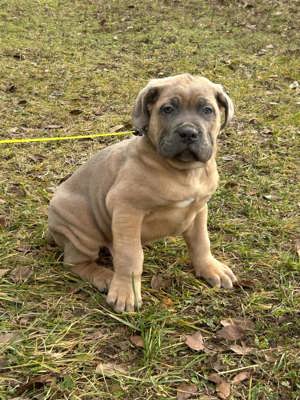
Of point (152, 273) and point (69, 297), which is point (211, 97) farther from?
point (69, 297)

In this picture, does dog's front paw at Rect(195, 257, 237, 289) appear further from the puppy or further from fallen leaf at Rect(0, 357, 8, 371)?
fallen leaf at Rect(0, 357, 8, 371)

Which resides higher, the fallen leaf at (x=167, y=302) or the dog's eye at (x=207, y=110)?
the dog's eye at (x=207, y=110)

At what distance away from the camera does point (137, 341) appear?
3430 millimetres

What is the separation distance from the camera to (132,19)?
12320 millimetres

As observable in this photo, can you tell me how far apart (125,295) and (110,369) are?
1.86ft

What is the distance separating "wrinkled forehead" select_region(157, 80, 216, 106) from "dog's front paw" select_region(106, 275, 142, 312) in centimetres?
117

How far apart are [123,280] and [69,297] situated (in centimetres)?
45

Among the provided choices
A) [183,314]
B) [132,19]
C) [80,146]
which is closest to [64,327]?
[183,314]

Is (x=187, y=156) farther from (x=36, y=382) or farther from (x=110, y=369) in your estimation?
(x=36, y=382)

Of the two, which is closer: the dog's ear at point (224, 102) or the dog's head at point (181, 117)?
the dog's head at point (181, 117)

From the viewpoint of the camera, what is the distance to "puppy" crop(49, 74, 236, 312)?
3516 millimetres

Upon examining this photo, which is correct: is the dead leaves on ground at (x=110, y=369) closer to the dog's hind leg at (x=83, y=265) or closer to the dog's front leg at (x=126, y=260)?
the dog's front leg at (x=126, y=260)

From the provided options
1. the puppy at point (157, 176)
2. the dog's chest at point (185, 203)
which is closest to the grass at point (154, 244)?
the puppy at point (157, 176)

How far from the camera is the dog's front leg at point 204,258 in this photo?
13.2 ft
